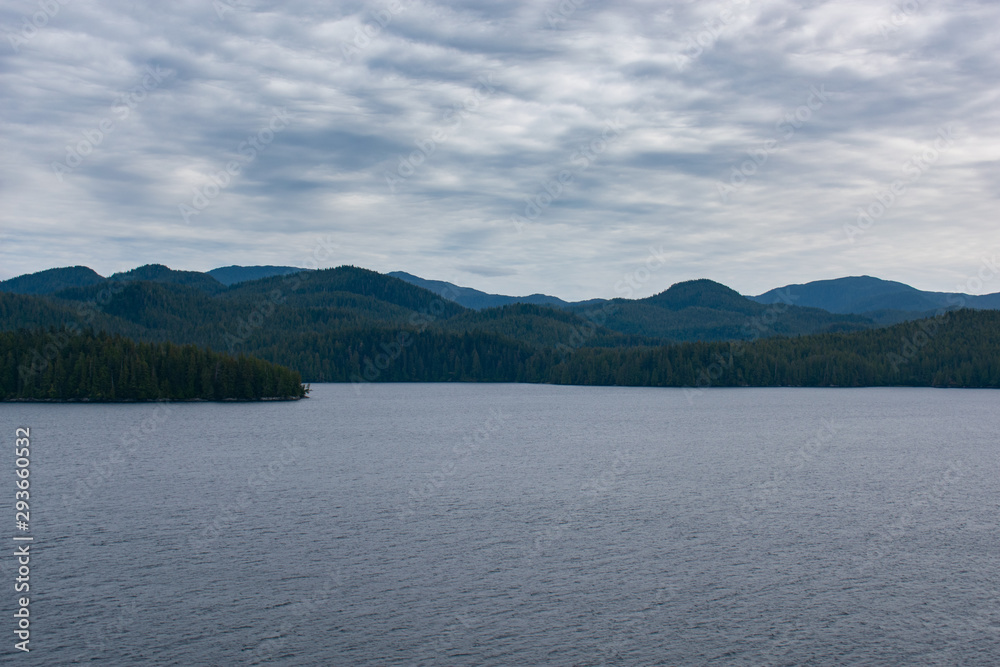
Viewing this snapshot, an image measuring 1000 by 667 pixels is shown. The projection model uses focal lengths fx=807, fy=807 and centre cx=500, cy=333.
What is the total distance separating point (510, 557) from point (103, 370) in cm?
15963

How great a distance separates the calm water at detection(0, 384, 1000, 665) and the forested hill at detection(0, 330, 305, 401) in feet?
295

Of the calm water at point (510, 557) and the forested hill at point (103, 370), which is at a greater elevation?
the forested hill at point (103, 370)

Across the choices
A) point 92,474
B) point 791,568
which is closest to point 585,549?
point 791,568

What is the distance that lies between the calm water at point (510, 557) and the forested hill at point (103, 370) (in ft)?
295

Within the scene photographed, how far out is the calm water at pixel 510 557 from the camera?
114 ft

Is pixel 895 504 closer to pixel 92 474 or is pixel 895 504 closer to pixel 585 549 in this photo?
pixel 585 549

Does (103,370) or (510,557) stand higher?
(103,370)

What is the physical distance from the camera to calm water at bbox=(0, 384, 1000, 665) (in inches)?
1366

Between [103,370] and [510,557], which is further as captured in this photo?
[103,370]

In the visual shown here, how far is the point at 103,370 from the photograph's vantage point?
180 metres

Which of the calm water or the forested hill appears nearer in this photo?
the calm water

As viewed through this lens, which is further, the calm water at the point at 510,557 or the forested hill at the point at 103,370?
the forested hill at the point at 103,370

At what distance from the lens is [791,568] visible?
45.9 m

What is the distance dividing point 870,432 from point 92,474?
10874 centimetres
